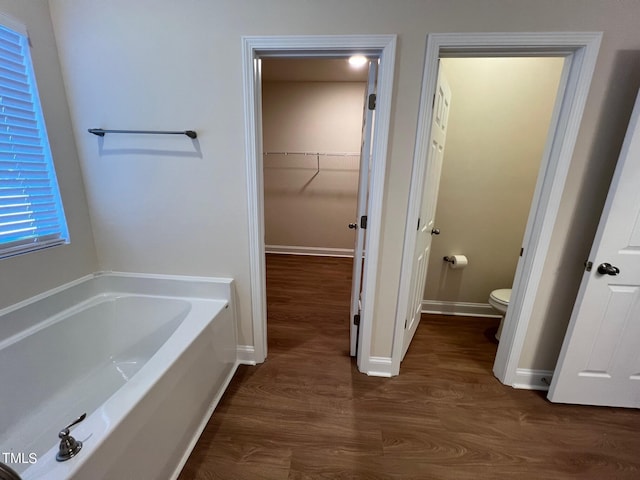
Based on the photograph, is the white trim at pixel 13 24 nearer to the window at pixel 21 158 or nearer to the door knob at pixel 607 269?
the window at pixel 21 158

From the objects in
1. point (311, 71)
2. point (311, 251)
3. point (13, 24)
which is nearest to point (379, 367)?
point (311, 251)

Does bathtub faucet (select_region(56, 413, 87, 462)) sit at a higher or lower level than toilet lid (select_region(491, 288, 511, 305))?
higher

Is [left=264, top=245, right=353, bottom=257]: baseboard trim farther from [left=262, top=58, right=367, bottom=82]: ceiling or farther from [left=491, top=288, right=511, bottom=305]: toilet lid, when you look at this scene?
[left=262, top=58, right=367, bottom=82]: ceiling

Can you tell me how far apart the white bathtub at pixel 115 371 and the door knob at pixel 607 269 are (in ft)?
6.87

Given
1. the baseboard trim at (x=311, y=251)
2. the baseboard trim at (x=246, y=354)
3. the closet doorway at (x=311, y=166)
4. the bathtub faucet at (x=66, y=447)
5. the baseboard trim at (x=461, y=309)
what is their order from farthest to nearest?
the baseboard trim at (x=311, y=251)
the closet doorway at (x=311, y=166)
the baseboard trim at (x=461, y=309)
the baseboard trim at (x=246, y=354)
the bathtub faucet at (x=66, y=447)

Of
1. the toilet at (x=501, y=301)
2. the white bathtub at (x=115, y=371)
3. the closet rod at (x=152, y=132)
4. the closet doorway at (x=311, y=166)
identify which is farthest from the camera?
the closet doorway at (x=311, y=166)

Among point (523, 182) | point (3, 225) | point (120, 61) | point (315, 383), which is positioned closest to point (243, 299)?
point (315, 383)

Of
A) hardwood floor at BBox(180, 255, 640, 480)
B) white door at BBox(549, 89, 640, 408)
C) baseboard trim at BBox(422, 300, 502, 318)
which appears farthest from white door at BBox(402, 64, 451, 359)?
white door at BBox(549, 89, 640, 408)

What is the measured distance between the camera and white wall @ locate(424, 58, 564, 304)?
204cm

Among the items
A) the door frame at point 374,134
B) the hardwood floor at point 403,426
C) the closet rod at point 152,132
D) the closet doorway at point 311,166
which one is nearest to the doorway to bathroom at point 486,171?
the hardwood floor at point 403,426

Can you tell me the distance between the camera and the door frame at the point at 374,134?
4.30 feet

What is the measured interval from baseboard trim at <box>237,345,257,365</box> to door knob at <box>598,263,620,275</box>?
2098mm

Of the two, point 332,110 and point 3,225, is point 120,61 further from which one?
point 332,110

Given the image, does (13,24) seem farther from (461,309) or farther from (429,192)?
(461,309)
